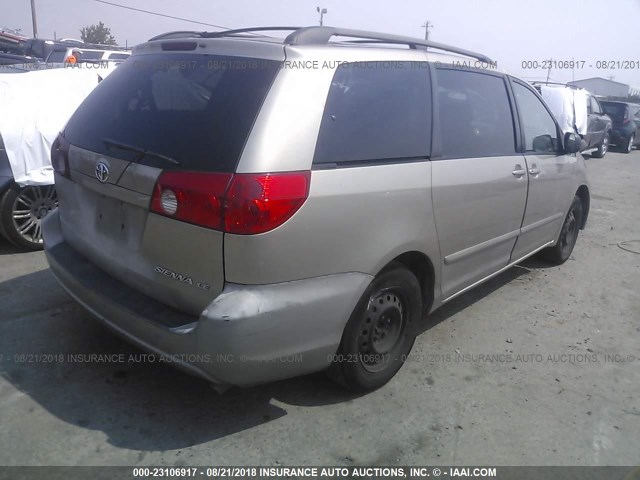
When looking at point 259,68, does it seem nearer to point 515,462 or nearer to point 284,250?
point 284,250

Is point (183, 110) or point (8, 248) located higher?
point (183, 110)

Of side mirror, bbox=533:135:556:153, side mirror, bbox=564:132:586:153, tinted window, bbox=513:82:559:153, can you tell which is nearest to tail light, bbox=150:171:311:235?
tinted window, bbox=513:82:559:153

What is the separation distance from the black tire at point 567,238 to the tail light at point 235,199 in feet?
12.4

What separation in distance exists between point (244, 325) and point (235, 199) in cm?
52

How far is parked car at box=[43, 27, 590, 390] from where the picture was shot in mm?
2291

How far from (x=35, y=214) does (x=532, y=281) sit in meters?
4.48

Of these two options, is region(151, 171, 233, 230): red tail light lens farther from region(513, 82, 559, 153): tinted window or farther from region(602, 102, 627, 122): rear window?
region(602, 102, 627, 122): rear window

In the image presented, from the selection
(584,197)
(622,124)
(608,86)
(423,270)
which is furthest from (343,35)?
(608,86)

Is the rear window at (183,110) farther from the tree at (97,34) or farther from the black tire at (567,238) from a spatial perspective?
the tree at (97,34)

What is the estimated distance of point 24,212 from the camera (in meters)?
4.68

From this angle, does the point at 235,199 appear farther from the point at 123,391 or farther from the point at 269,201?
the point at 123,391

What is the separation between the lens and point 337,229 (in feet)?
8.15

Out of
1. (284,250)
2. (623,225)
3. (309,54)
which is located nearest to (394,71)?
(309,54)

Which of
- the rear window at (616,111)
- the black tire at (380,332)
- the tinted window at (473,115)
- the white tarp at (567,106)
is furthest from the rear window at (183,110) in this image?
the rear window at (616,111)
